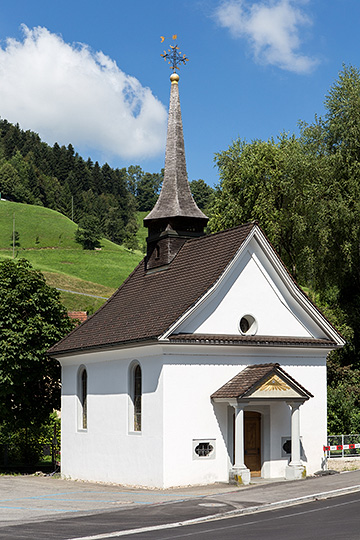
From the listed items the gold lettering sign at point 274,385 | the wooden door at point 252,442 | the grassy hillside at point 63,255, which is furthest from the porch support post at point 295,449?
the grassy hillside at point 63,255

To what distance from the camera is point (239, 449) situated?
2405cm

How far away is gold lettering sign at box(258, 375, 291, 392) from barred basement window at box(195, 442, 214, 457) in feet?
8.35

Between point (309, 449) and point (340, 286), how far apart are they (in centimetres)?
1666

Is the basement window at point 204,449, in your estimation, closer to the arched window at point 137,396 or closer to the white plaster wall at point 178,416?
the white plaster wall at point 178,416

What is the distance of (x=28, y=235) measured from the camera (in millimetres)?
164375

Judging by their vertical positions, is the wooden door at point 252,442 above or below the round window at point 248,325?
below

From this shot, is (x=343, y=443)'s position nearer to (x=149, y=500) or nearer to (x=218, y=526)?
(x=149, y=500)

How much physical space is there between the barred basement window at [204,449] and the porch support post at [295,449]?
9.03 feet

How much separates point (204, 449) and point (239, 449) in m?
1.28

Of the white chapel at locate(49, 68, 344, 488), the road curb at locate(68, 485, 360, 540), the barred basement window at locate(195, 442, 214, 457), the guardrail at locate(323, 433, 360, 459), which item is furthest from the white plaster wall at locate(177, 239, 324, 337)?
the road curb at locate(68, 485, 360, 540)

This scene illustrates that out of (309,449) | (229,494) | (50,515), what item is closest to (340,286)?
(309,449)

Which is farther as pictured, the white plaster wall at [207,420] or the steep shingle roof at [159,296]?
the steep shingle roof at [159,296]

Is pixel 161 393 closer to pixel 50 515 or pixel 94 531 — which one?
pixel 50 515

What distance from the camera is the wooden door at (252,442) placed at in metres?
25.8
